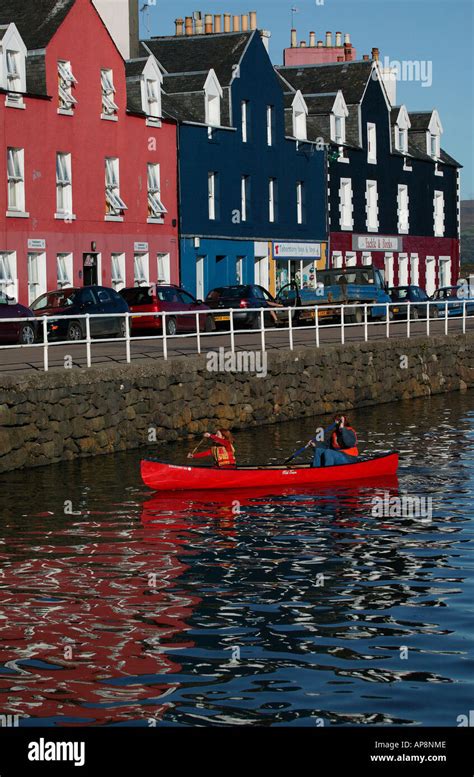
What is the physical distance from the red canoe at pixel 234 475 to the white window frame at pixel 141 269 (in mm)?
26999

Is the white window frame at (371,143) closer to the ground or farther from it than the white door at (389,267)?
farther from it

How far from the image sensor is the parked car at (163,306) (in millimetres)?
39500

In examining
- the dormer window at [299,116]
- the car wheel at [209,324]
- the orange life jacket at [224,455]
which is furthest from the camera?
the dormer window at [299,116]

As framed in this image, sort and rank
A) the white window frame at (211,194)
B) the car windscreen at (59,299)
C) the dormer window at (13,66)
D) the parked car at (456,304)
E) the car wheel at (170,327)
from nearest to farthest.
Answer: the car windscreen at (59,299)
the car wheel at (170,327)
the dormer window at (13,66)
the white window frame at (211,194)
the parked car at (456,304)

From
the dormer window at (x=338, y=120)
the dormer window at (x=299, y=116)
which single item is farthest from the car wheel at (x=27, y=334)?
the dormer window at (x=338, y=120)

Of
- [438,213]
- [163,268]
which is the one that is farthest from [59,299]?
[438,213]

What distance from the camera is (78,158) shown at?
148ft

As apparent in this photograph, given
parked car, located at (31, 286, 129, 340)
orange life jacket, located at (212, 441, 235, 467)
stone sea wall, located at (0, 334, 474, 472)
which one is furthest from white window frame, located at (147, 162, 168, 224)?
orange life jacket, located at (212, 441, 235, 467)

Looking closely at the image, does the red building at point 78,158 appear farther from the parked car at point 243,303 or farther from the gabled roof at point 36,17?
the parked car at point 243,303

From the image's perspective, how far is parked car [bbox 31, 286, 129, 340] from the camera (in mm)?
35188

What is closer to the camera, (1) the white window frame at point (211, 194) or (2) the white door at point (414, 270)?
(1) the white window frame at point (211, 194)

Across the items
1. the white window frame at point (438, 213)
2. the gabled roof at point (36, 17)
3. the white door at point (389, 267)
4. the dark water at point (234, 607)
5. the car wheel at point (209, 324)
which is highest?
the gabled roof at point (36, 17)

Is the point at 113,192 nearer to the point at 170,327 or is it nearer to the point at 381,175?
the point at 170,327

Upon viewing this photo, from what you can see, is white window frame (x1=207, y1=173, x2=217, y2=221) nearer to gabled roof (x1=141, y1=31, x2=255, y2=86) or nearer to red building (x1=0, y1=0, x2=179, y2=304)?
red building (x1=0, y1=0, x2=179, y2=304)
